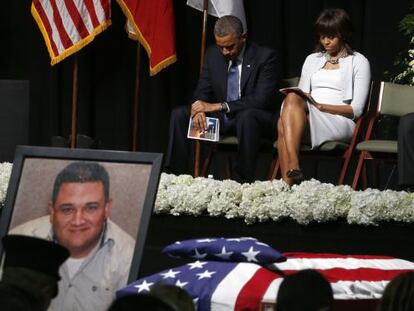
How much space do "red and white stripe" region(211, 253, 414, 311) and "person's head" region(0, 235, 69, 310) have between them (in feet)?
1.51

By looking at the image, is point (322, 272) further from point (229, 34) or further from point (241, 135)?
point (229, 34)

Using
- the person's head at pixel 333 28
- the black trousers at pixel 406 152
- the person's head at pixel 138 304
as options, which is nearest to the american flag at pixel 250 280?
the person's head at pixel 138 304

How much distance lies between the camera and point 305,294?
2.06m

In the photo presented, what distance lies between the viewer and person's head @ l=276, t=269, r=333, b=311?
201 cm

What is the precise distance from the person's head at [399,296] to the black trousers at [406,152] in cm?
285

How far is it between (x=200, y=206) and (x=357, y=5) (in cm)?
313

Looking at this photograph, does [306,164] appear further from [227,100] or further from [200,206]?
[200,206]

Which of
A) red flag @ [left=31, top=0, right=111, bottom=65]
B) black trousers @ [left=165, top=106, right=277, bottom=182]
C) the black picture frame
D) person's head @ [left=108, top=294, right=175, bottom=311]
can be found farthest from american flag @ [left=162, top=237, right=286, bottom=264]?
red flag @ [left=31, top=0, right=111, bottom=65]

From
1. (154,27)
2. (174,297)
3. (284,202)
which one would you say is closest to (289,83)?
(154,27)

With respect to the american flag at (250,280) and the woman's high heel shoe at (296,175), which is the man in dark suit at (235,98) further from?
the american flag at (250,280)

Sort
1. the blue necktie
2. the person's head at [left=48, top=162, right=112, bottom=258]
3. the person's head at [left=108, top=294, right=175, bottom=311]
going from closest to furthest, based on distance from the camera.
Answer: the person's head at [left=108, top=294, right=175, bottom=311] < the person's head at [left=48, top=162, right=112, bottom=258] < the blue necktie

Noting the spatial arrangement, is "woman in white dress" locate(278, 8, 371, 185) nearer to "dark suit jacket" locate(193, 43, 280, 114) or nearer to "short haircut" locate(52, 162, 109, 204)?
"dark suit jacket" locate(193, 43, 280, 114)

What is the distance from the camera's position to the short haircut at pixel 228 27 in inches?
220

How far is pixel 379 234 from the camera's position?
4004mm
